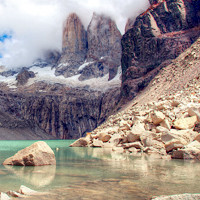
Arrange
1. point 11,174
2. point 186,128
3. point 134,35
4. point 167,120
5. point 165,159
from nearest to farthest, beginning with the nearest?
1. point 11,174
2. point 165,159
3. point 186,128
4. point 167,120
5. point 134,35

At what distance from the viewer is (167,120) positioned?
18.3 meters

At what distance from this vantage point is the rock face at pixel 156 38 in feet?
208

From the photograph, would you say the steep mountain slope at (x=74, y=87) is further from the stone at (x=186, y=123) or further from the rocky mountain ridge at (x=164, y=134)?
the stone at (x=186, y=123)

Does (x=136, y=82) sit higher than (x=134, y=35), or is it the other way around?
(x=134, y=35)

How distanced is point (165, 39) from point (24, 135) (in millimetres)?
62838

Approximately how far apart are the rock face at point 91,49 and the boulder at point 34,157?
Answer: 136m

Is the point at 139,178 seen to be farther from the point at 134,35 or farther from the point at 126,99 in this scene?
the point at 134,35

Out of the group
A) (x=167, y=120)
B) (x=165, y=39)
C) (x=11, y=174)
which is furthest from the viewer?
(x=165, y=39)

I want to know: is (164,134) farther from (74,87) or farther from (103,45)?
(103,45)

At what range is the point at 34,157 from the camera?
32.3 ft

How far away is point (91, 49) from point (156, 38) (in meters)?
104

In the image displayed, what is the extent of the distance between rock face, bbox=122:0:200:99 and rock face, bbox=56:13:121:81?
72.6 m

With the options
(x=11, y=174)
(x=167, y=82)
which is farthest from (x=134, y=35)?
(x=11, y=174)

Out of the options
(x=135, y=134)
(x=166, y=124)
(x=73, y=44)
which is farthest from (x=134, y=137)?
(x=73, y=44)
